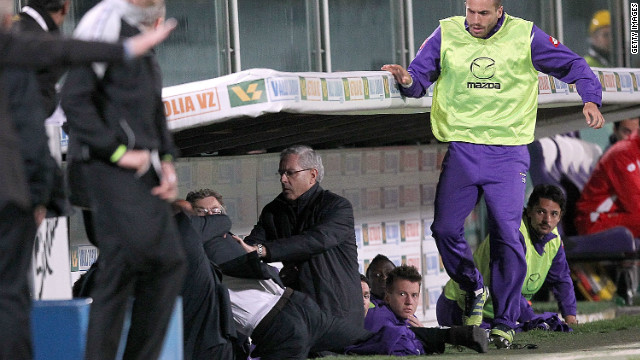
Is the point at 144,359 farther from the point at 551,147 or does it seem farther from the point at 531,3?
the point at 531,3

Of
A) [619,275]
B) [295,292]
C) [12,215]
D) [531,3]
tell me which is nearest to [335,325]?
[295,292]

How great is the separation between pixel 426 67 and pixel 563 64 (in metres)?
0.72

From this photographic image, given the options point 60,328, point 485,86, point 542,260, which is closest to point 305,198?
point 485,86

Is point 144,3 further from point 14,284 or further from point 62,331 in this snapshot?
point 62,331

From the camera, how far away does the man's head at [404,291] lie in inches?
300

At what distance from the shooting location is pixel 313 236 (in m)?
6.92

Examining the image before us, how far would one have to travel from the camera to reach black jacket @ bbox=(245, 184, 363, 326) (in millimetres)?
6941

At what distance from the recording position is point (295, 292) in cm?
654

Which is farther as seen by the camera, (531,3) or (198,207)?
(531,3)

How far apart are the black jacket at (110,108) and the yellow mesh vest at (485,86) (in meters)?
2.86

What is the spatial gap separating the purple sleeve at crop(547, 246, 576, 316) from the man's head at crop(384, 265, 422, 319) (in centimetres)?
136

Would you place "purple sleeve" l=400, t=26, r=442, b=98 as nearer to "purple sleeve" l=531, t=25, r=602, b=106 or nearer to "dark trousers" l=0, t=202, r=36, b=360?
"purple sleeve" l=531, t=25, r=602, b=106

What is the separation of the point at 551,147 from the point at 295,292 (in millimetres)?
6076

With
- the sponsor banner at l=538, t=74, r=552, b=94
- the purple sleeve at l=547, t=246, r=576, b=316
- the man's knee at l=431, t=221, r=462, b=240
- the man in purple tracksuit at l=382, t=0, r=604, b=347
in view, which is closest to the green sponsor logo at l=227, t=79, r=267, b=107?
the man in purple tracksuit at l=382, t=0, r=604, b=347
